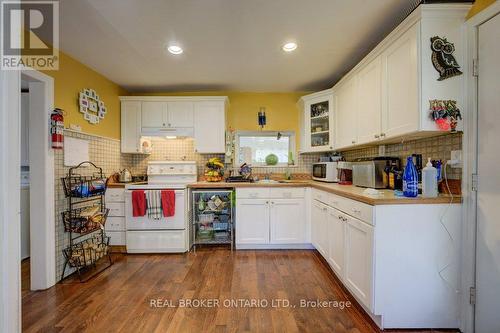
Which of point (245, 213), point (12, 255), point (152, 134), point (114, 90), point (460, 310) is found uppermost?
point (114, 90)

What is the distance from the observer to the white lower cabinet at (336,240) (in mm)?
2141

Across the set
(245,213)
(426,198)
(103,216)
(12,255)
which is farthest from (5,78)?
(245,213)

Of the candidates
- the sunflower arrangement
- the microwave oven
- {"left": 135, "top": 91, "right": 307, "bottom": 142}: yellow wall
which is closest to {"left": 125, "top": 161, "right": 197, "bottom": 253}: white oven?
the sunflower arrangement

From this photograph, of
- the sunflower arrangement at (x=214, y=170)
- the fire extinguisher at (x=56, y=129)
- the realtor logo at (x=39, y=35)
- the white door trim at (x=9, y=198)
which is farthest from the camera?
the sunflower arrangement at (x=214, y=170)

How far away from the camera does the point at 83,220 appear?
2.47 meters

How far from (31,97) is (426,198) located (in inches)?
133

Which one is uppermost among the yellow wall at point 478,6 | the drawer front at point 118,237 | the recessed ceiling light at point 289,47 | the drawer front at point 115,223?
the recessed ceiling light at point 289,47

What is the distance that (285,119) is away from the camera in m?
3.83

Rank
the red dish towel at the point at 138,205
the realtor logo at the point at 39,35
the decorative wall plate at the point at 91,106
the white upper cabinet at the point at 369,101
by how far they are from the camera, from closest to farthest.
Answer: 1. the realtor logo at the point at 39,35
2. the white upper cabinet at the point at 369,101
3. the decorative wall plate at the point at 91,106
4. the red dish towel at the point at 138,205

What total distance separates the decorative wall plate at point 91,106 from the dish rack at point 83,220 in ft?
1.90

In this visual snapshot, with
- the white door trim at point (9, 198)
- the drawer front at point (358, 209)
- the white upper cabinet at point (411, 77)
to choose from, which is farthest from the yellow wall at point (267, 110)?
the white door trim at point (9, 198)

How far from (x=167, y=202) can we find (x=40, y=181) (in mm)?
1234

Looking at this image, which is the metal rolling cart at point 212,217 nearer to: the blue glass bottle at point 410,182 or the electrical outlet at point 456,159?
the blue glass bottle at point 410,182

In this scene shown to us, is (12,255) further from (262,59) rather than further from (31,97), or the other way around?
(262,59)
